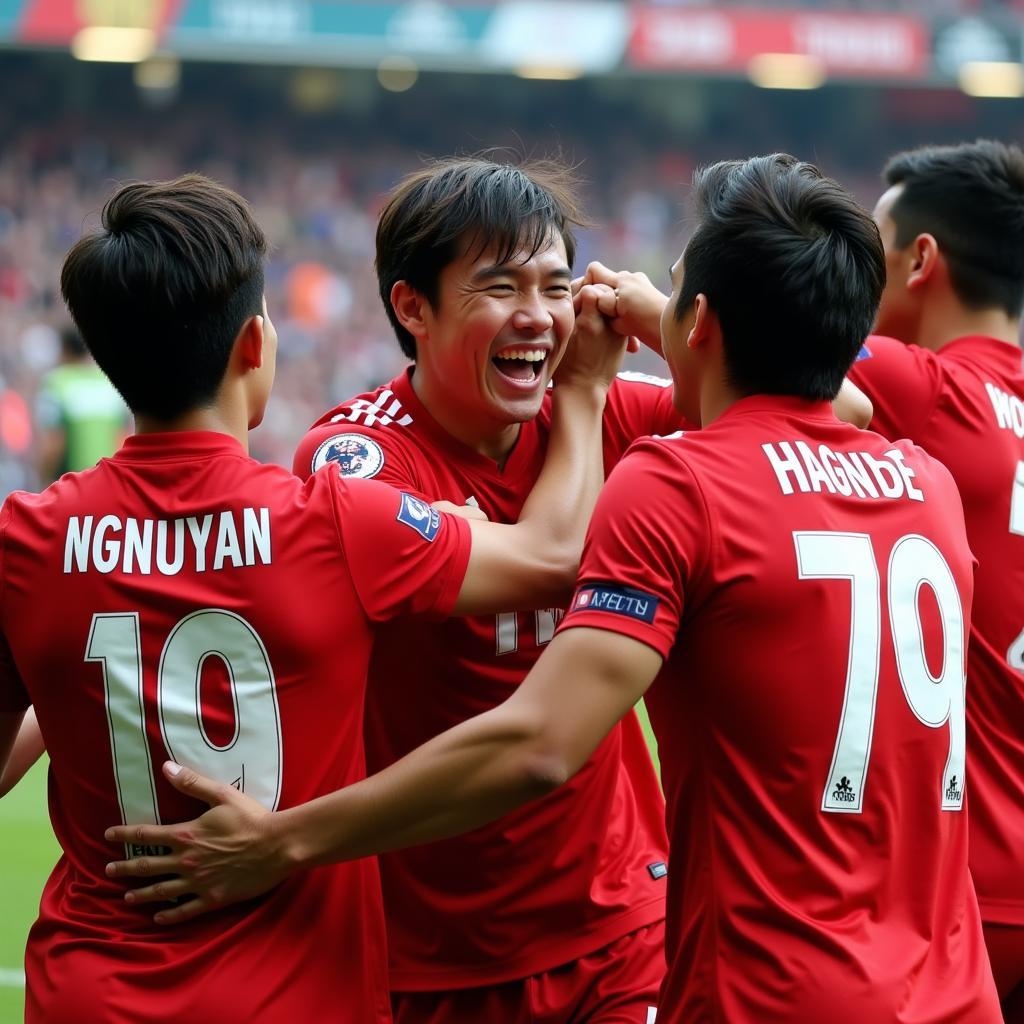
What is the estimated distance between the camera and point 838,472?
2289mm

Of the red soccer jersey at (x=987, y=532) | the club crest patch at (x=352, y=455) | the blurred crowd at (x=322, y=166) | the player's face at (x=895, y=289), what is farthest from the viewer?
the blurred crowd at (x=322, y=166)

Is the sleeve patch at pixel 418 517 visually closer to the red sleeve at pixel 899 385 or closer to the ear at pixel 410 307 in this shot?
the ear at pixel 410 307

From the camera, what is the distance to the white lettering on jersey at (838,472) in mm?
2250

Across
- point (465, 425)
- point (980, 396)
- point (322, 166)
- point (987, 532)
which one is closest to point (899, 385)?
point (980, 396)

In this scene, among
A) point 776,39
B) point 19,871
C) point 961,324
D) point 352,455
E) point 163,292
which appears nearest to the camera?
point 163,292

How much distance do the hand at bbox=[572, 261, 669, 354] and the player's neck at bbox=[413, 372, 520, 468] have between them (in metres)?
0.32

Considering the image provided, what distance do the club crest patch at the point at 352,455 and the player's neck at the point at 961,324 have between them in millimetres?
1446

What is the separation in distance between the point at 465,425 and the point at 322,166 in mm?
26212

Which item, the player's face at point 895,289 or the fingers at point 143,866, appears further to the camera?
the player's face at point 895,289

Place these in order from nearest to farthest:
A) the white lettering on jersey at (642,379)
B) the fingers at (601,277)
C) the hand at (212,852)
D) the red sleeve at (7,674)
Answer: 1. the hand at (212,852)
2. the red sleeve at (7,674)
3. the fingers at (601,277)
4. the white lettering on jersey at (642,379)

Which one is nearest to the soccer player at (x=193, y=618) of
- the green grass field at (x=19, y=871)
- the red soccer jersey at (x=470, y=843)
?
the red soccer jersey at (x=470, y=843)

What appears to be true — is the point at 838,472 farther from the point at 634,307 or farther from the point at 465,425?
the point at 465,425

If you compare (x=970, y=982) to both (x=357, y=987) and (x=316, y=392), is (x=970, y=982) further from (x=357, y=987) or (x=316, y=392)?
(x=316, y=392)

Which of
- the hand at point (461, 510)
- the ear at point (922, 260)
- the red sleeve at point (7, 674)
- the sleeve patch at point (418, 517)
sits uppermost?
the ear at point (922, 260)
